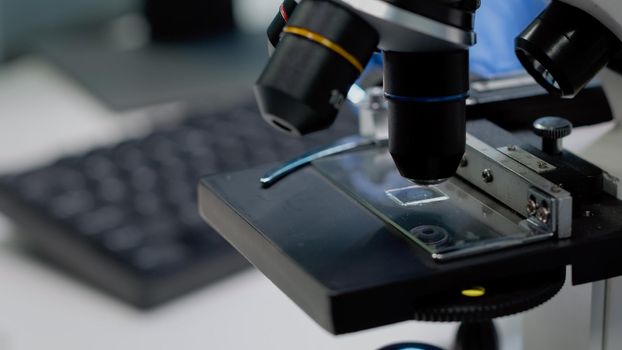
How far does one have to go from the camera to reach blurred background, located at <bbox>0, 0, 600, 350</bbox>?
3.15 feet

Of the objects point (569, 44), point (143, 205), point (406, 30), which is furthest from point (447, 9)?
point (143, 205)

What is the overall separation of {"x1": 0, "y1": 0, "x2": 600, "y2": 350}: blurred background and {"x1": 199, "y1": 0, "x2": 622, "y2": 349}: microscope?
0.09 meters

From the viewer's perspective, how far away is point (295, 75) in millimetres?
505

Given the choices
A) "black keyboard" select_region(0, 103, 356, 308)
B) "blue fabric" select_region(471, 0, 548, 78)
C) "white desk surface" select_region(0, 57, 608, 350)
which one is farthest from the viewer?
"black keyboard" select_region(0, 103, 356, 308)

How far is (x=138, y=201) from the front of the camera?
45.0 inches

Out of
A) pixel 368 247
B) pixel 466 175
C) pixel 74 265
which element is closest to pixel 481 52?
pixel 466 175

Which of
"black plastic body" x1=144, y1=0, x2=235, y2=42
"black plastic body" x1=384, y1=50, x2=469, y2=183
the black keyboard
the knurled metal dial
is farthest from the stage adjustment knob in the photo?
"black plastic body" x1=144, y1=0, x2=235, y2=42

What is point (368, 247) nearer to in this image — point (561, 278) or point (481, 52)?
point (561, 278)

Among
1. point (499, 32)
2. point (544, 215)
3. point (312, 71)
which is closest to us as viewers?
point (312, 71)

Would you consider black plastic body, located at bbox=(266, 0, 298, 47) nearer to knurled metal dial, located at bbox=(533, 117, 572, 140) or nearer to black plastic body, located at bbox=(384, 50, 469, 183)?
black plastic body, located at bbox=(384, 50, 469, 183)

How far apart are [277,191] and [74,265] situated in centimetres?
43

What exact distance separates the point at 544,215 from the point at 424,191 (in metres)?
0.10

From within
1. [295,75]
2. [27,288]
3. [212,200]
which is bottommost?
[27,288]

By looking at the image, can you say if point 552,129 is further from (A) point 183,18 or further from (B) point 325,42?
(A) point 183,18
